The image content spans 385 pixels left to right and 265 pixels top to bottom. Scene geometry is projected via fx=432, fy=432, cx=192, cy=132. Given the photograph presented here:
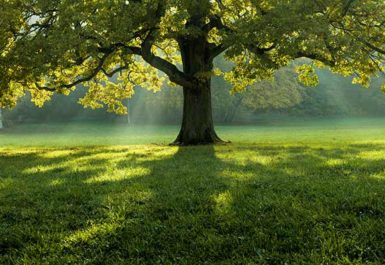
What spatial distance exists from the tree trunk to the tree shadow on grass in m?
16.1

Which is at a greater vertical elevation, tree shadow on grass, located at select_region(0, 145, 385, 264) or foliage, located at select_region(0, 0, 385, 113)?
foliage, located at select_region(0, 0, 385, 113)

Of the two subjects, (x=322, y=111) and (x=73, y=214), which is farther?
(x=322, y=111)

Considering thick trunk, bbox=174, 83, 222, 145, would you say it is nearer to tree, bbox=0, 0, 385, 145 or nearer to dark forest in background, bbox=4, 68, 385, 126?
tree, bbox=0, 0, 385, 145

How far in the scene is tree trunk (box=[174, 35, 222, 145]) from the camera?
96.9ft

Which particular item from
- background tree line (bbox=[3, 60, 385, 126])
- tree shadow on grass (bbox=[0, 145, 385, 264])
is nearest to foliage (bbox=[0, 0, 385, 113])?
tree shadow on grass (bbox=[0, 145, 385, 264])

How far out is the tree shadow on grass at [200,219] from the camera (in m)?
7.47

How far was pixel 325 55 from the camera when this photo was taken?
26.8m

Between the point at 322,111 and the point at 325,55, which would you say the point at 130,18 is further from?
the point at 322,111

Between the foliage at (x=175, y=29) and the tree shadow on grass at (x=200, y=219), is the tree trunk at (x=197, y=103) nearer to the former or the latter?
the foliage at (x=175, y=29)

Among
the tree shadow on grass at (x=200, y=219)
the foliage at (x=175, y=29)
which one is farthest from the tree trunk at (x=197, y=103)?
the tree shadow on grass at (x=200, y=219)

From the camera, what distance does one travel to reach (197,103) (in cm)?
2973

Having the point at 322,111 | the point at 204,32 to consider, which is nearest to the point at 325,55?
the point at 204,32

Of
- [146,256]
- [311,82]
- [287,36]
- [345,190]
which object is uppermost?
[287,36]

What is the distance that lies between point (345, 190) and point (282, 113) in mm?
91171
